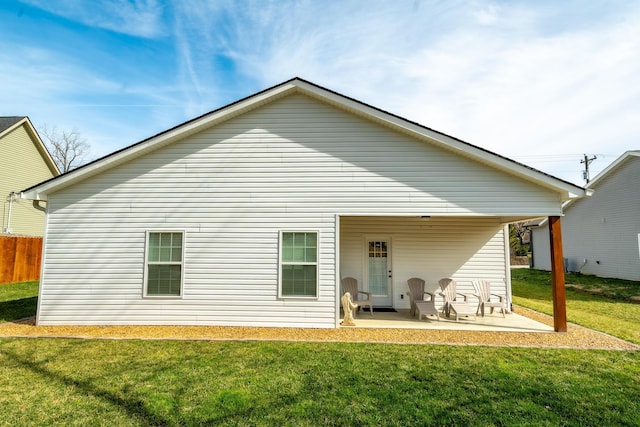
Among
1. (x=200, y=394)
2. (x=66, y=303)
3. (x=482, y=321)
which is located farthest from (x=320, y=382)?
(x=66, y=303)

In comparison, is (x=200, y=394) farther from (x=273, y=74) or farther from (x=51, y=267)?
(x=273, y=74)

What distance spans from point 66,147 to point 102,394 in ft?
132

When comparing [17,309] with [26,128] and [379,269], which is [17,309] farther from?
[26,128]

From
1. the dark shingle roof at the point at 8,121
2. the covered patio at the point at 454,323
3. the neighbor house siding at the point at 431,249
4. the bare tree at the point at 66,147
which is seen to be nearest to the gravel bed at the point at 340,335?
the covered patio at the point at 454,323

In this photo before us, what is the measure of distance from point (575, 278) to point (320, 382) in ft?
69.4

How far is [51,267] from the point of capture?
8.04 metres

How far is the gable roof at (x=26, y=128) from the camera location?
60.2 ft

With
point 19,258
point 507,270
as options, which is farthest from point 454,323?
point 19,258

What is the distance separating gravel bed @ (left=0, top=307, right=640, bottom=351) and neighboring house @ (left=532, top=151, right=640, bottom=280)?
1386 cm

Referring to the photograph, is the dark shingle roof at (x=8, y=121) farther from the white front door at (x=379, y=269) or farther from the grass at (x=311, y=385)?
the white front door at (x=379, y=269)

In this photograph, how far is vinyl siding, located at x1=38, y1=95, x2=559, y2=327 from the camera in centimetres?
788

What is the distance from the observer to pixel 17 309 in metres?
9.91

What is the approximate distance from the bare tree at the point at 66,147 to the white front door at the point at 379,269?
120 feet

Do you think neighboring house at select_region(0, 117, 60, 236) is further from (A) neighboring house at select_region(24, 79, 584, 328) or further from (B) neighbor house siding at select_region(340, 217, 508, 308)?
(B) neighbor house siding at select_region(340, 217, 508, 308)
